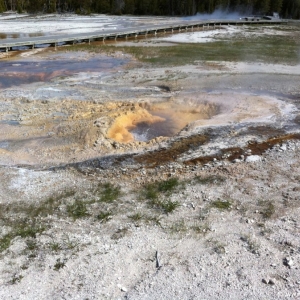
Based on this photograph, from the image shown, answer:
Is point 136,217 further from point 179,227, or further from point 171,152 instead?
point 171,152

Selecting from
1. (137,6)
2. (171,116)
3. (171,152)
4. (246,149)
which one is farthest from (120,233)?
(137,6)

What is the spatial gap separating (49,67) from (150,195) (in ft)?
47.0

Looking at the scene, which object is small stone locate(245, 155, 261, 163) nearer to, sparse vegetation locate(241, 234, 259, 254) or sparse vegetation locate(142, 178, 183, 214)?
sparse vegetation locate(142, 178, 183, 214)

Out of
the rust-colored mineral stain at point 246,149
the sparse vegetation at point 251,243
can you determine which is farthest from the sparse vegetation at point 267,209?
the rust-colored mineral stain at point 246,149

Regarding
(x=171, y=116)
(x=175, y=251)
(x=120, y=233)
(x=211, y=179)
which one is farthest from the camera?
(x=171, y=116)

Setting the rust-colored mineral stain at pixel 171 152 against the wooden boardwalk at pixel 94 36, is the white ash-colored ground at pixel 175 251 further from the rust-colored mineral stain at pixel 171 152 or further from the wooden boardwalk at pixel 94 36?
the wooden boardwalk at pixel 94 36

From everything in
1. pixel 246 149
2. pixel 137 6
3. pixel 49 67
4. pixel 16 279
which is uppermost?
pixel 137 6

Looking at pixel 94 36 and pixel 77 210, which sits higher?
pixel 94 36

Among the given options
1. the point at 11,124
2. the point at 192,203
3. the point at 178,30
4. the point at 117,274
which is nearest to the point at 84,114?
the point at 11,124

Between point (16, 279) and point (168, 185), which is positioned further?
point (168, 185)

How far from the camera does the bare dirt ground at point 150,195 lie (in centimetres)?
459

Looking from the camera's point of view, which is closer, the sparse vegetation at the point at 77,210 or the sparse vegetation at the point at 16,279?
the sparse vegetation at the point at 16,279

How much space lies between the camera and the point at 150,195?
6496mm

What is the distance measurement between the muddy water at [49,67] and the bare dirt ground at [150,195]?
310 cm
